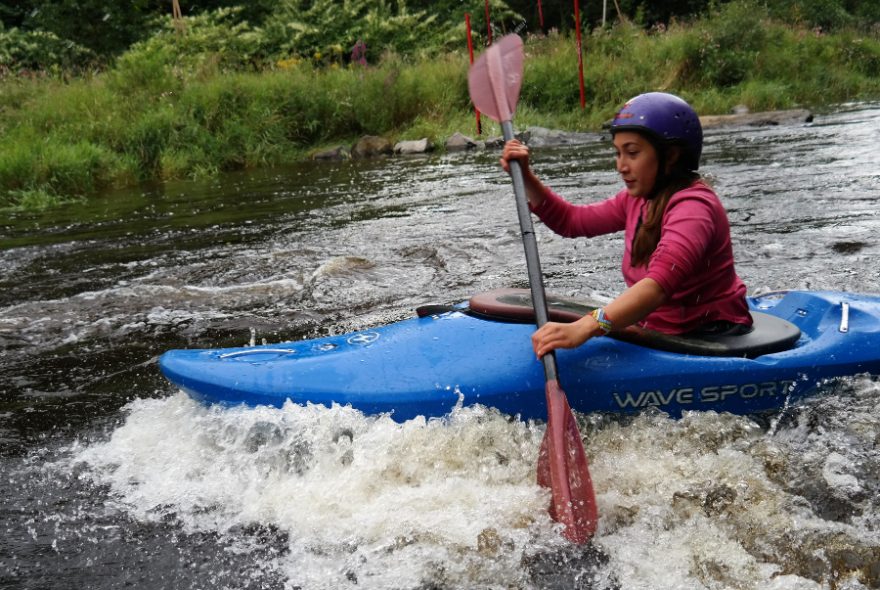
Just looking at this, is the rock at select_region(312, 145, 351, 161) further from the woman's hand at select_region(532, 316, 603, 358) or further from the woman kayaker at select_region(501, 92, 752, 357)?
the woman's hand at select_region(532, 316, 603, 358)

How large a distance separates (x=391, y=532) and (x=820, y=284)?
113 inches

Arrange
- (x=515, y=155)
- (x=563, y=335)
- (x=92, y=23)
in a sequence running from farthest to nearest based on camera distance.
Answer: (x=92, y=23)
(x=515, y=155)
(x=563, y=335)

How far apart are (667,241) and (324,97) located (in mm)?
9765

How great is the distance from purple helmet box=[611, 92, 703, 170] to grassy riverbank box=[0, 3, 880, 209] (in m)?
7.31

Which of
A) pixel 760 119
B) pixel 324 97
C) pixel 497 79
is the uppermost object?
pixel 497 79

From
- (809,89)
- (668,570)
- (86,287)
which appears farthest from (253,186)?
(809,89)

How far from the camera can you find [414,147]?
10.8 metres

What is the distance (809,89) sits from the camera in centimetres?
1375

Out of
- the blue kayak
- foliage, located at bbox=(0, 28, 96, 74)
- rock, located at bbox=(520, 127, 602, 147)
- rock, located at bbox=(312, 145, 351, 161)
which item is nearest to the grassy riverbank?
rock, located at bbox=(312, 145, 351, 161)

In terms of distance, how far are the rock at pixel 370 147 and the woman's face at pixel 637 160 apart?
28.6ft

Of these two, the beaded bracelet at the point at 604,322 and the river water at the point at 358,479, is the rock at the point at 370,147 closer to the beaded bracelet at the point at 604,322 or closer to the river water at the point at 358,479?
the river water at the point at 358,479

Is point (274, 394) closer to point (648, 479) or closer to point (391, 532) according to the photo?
point (391, 532)

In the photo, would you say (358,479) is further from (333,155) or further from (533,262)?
(333,155)

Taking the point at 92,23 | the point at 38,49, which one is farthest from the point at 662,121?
the point at 92,23
